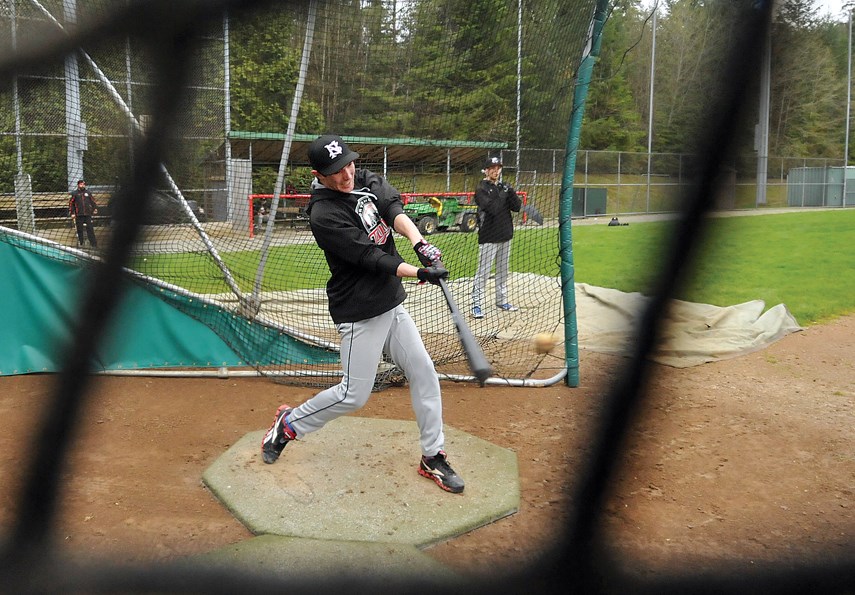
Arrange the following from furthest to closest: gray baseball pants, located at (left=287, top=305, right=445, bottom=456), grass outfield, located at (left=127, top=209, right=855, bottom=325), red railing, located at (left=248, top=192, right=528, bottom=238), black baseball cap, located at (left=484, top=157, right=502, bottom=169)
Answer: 1. black baseball cap, located at (left=484, top=157, right=502, bottom=169)
2. red railing, located at (left=248, top=192, right=528, bottom=238)
3. gray baseball pants, located at (left=287, top=305, right=445, bottom=456)
4. grass outfield, located at (left=127, top=209, right=855, bottom=325)

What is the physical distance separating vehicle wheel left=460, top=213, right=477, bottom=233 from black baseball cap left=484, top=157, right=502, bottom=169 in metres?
1.16

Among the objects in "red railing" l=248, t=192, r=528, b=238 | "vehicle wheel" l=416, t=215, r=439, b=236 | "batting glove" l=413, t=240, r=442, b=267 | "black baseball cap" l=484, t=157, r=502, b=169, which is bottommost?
"batting glove" l=413, t=240, r=442, b=267

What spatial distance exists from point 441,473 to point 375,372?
0.44m

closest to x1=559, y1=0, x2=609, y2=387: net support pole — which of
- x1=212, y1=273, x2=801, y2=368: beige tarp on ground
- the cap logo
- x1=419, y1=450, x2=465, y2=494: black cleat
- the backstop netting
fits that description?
the backstop netting

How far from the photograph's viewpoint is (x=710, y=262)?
90 centimetres

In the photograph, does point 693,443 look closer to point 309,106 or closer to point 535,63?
point 535,63

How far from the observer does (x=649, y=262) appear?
0.87 m

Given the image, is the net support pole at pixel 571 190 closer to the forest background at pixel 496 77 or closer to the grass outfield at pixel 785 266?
the forest background at pixel 496 77

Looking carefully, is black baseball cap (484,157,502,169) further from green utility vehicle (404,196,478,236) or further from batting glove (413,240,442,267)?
batting glove (413,240,442,267)

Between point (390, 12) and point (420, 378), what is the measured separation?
165cm

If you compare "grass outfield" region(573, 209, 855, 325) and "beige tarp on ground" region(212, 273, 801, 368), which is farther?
"grass outfield" region(573, 209, 855, 325)

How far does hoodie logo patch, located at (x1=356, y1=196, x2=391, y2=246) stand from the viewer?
2.56 m

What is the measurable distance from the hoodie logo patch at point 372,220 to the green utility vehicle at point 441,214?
0.48m

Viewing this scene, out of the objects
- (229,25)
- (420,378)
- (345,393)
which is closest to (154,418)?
(345,393)
